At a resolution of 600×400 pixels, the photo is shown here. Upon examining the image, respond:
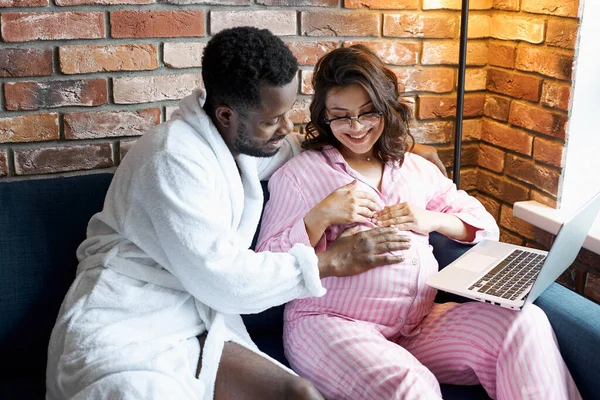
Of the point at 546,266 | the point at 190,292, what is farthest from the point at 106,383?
the point at 546,266

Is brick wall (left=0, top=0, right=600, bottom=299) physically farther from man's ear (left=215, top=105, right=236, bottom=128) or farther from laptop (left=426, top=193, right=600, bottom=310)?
man's ear (left=215, top=105, right=236, bottom=128)

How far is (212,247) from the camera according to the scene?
162cm

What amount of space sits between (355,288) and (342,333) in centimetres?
14

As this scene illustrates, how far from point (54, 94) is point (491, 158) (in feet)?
4.72

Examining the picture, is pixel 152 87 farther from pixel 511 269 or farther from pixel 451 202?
pixel 511 269

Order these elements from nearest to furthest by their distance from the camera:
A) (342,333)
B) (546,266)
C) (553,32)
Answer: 1. (546,266)
2. (342,333)
3. (553,32)

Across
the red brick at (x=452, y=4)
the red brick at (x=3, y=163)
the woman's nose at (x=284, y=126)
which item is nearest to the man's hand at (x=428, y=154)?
the red brick at (x=452, y=4)

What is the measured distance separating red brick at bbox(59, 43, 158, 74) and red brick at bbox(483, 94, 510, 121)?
1138 mm

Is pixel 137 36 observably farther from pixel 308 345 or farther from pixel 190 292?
pixel 308 345

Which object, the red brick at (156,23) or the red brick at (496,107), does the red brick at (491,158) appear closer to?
the red brick at (496,107)

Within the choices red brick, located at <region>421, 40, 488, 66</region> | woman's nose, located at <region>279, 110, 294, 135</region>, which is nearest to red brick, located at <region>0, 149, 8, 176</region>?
woman's nose, located at <region>279, 110, 294, 135</region>

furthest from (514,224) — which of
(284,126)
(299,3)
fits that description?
(284,126)

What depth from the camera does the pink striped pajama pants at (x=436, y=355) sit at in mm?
1717

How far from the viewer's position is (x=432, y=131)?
263cm
